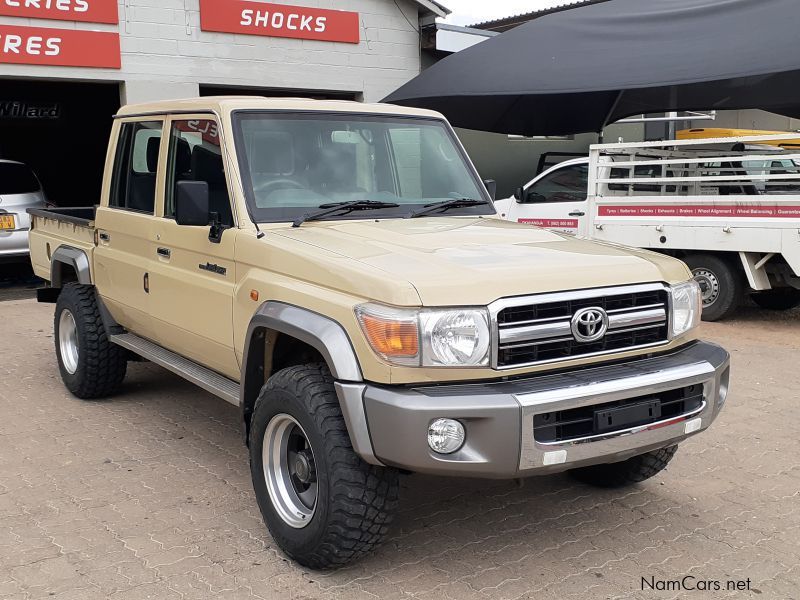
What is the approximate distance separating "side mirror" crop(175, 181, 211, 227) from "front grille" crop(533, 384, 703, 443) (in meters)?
1.91

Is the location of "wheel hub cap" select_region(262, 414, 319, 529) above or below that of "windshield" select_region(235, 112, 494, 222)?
below

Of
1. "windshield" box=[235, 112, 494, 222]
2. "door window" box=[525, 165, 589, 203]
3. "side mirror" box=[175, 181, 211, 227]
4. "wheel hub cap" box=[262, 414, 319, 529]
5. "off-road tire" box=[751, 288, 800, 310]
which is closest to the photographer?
"wheel hub cap" box=[262, 414, 319, 529]

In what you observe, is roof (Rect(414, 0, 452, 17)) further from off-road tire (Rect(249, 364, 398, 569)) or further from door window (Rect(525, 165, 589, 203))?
off-road tire (Rect(249, 364, 398, 569))

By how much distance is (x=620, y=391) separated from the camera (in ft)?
10.6

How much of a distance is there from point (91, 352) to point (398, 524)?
2829 mm

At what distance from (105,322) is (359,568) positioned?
9.75 feet

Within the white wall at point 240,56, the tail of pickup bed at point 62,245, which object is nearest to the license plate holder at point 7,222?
the white wall at point 240,56

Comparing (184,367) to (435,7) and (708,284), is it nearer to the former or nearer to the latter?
(708,284)

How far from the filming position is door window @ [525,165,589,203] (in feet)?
33.8

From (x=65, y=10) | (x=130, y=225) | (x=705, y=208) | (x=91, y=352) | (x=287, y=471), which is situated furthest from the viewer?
(x=65, y=10)

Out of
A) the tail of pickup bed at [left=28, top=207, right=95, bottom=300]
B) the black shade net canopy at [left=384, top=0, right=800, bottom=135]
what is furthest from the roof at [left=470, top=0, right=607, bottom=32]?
the tail of pickup bed at [left=28, top=207, right=95, bottom=300]
